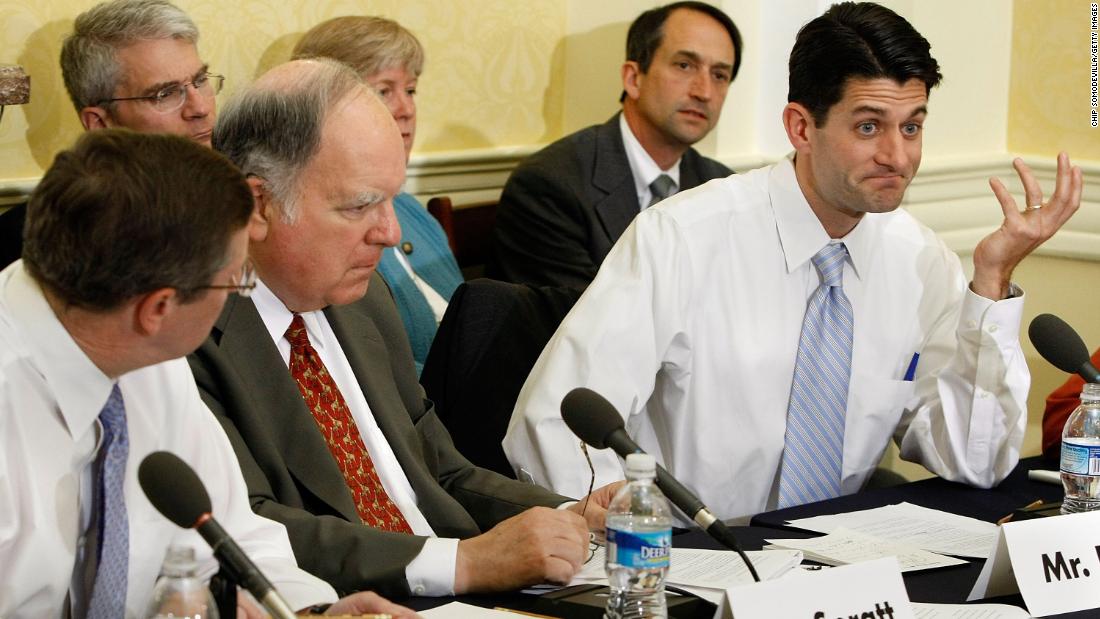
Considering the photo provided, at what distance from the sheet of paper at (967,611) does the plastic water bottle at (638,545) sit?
337 mm

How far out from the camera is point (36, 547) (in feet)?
4.81

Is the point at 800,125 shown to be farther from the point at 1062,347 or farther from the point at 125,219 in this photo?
the point at 125,219

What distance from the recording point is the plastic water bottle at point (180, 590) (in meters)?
1.29

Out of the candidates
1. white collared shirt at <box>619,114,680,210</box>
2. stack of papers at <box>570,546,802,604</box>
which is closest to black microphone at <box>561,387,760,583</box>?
stack of papers at <box>570,546,802,604</box>

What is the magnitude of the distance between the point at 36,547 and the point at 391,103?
2.35 metres

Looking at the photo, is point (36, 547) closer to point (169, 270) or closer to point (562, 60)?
point (169, 270)

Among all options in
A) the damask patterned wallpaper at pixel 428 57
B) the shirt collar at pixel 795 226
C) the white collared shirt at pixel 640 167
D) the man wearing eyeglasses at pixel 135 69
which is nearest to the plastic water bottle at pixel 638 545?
the shirt collar at pixel 795 226

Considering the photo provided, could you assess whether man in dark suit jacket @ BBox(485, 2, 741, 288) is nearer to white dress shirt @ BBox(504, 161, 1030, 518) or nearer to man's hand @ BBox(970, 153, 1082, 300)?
white dress shirt @ BBox(504, 161, 1030, 518)

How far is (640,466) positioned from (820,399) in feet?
3.60

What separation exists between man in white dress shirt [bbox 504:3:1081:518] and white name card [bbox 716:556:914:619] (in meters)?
0.85

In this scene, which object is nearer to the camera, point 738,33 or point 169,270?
point 169,270

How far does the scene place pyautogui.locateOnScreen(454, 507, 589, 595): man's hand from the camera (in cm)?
180

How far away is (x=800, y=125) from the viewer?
2.66 m

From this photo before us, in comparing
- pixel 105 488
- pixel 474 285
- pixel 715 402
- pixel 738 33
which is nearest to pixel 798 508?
pixel 715 402
